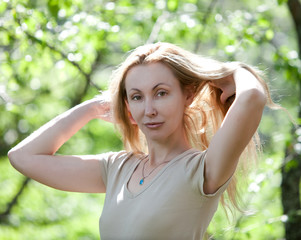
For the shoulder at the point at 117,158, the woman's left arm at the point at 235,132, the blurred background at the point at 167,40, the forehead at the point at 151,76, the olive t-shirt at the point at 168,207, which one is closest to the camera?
the woman's left arm at the point at 235,132

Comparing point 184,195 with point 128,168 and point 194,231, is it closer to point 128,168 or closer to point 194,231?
point 194,231

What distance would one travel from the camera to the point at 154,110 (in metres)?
1.60

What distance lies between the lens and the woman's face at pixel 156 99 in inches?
63.4

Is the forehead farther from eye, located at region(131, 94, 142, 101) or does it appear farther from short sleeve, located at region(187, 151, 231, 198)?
short sleeve, located at region(187, 151, 231, 198)

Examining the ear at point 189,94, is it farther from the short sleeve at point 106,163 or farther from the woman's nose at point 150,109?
the short sleeve at point 106,163

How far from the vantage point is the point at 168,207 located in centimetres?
152

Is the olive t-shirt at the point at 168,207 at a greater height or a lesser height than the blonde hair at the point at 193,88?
lesser

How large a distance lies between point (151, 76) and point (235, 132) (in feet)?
1.24

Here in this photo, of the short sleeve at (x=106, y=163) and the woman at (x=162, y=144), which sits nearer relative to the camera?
the woman at (x=162, y=144)

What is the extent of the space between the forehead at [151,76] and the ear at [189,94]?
0.21 feet

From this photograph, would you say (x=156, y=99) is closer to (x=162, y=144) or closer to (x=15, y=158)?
(x=162, y=144)

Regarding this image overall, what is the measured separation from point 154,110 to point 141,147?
34 cm

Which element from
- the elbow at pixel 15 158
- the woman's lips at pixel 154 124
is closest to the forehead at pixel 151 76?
the woman's lips at pixel 154 124

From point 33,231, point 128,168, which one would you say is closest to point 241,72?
point 128,168
